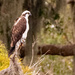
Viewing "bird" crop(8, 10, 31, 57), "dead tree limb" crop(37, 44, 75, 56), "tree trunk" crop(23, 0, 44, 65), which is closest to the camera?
"bird" crop(8, 10, 31, 57)

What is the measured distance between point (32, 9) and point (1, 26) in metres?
1.13

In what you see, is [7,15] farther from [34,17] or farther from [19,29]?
[19,29]

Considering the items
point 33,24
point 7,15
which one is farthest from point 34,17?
point 7,15

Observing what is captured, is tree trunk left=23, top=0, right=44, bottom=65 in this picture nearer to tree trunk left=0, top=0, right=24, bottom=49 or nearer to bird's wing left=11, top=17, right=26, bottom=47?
tree trunk left=0, top=0, right=24, bottom=49

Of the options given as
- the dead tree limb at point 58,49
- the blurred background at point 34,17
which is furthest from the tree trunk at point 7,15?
the dead tree limb at point 58,49

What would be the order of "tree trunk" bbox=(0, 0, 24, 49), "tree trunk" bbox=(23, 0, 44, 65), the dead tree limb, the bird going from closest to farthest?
the bird → "tree trunk" bbox=(0, 0, 24, 49) → "tree trunk" bbox=(23, 0, 44, 65) → the dead tree limb

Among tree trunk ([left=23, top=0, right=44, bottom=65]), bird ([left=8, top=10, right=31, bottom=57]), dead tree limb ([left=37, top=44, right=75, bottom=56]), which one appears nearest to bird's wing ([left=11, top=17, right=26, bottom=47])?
bird ([left=8, top=10, right=31, bottom=57])

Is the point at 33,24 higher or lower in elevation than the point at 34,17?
lower

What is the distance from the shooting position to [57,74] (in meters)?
9.63

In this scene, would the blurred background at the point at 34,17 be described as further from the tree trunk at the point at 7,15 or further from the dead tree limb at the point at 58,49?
the dead tree limb at the point at 58,49

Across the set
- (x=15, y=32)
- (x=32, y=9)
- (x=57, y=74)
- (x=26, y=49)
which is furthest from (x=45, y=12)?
(x=15, y=32)

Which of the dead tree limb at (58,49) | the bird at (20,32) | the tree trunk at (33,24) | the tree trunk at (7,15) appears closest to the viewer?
the bird at (20,32)

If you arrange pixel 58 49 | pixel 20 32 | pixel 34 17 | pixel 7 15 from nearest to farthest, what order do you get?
1. pixel 20 32
2. pixel 7 15
3. pixel 34 17
4. pixel 58 49

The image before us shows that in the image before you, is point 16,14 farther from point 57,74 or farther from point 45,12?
point 57,74
